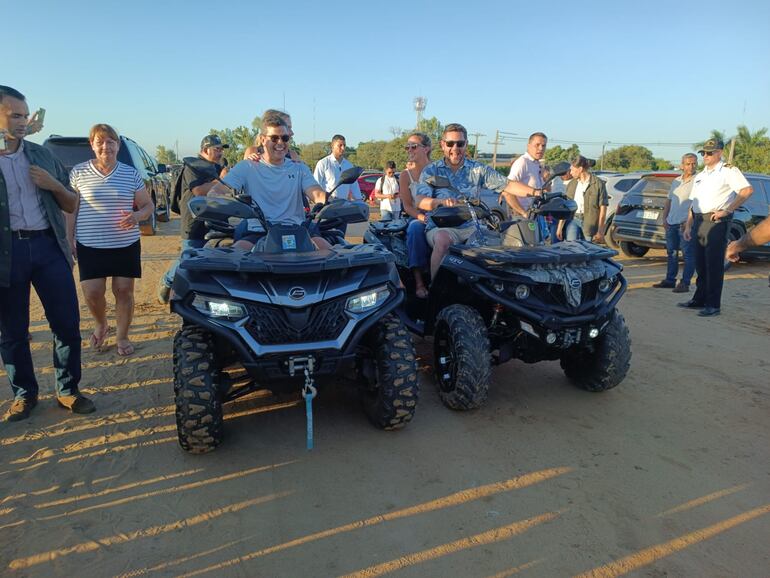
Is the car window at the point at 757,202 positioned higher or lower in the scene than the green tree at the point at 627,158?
lower

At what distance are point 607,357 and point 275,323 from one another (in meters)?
2.48

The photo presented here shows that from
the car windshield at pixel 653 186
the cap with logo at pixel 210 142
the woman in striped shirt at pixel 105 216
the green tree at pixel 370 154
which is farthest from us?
the green tree at pixel 370 154

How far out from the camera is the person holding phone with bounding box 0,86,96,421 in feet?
11.3

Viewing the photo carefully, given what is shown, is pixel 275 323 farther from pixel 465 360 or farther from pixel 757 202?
pixel 757 202

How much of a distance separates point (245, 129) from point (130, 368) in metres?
46.4

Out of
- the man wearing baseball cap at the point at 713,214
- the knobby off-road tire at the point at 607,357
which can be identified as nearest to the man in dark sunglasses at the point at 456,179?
the knobby off-road tire at the point at 607,357

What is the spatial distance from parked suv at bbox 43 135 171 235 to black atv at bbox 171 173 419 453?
6.44 metres

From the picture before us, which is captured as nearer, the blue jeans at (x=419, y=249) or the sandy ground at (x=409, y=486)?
the sandy ground at (x=409, y=486)

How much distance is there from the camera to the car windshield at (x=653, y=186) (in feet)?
34.4

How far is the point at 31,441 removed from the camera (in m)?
3.47

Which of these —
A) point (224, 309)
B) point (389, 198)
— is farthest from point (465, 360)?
point (389, 198)

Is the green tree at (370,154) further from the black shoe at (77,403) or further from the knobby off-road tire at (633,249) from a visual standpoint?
the black shoe at (77,403)

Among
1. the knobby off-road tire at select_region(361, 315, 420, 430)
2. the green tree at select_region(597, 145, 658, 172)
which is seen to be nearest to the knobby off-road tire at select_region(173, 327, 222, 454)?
the knobby off-road tire at select_region(361, 315, 420, 430)

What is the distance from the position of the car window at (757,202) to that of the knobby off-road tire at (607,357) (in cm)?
760
